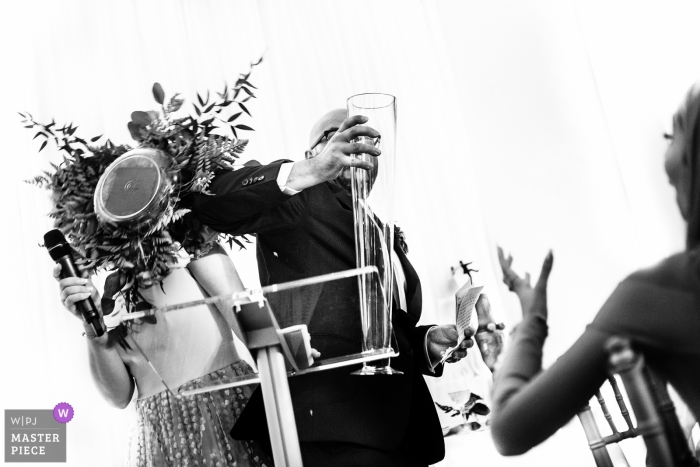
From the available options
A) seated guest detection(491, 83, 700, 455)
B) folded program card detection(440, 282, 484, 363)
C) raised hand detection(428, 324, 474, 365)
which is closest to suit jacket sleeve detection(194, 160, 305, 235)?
folded program card detection(440, 282, 484, 363)

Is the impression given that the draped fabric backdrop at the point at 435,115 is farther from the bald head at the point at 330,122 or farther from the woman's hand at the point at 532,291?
the bald head at the point at 330,122

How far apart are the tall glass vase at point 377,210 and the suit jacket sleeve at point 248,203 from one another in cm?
19

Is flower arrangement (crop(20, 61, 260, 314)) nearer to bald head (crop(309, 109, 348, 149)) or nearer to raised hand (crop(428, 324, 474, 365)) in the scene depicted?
bald head (crop(309, 109, 348, 149))

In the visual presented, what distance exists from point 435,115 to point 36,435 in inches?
76.6

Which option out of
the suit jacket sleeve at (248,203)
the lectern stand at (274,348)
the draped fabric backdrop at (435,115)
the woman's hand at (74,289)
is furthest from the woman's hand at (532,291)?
the woman's hand at (74,289)

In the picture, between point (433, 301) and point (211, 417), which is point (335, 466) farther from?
point (433, 301)

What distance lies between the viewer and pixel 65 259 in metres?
1.23

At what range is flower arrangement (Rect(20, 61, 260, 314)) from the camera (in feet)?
4.03

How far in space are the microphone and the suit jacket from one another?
253 mm

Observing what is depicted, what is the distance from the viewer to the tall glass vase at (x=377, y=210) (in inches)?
42.9

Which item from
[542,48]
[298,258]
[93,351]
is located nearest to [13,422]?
[93,351]

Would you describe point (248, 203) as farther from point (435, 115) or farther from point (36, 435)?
point (435, 115)

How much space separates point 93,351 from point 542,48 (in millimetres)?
1141

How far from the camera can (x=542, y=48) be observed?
1.18m
